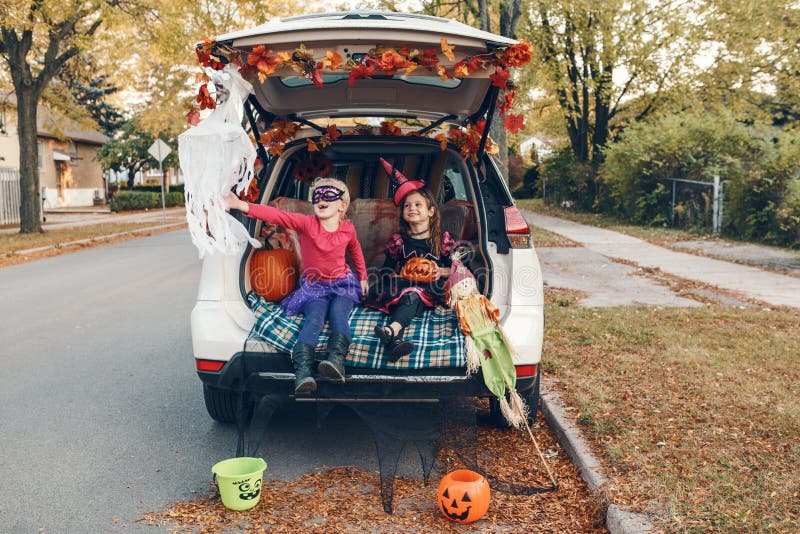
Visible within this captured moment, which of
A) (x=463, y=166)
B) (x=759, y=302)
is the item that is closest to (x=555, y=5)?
(x=759, y=302)

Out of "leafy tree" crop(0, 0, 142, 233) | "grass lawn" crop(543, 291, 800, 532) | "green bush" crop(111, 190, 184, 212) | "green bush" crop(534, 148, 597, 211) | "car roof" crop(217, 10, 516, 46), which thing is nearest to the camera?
"grass lawn" crop(543, 291, 800, 532)

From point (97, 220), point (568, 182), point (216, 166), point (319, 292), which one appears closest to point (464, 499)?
point (319, 292)

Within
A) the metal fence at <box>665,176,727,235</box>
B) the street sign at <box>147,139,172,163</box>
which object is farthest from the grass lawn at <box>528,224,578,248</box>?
the street sign at <box>147,139,172,163</box>

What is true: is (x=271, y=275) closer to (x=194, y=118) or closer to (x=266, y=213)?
(x=266, y=213)

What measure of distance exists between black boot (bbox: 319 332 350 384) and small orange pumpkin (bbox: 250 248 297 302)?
26.2 inches

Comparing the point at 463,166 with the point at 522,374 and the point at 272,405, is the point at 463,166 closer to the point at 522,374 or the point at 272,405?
the point at 522,374

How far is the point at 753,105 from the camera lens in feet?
84.5

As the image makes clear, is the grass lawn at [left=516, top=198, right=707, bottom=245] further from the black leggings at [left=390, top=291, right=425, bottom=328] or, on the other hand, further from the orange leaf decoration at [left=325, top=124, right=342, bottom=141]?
the black leggings at [left=390, top=291, right=425, bottom=328]

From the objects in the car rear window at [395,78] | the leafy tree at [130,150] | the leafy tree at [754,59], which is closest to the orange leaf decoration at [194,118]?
the car rear window at [395,78]

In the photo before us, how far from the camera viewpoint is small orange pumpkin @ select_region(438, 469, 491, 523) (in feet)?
10.8

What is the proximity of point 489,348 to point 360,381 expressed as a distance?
690mm

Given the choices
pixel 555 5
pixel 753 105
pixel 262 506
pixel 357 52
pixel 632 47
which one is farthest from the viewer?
pixel 753 105

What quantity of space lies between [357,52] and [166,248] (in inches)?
525

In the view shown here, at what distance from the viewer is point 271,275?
4.43 metres
